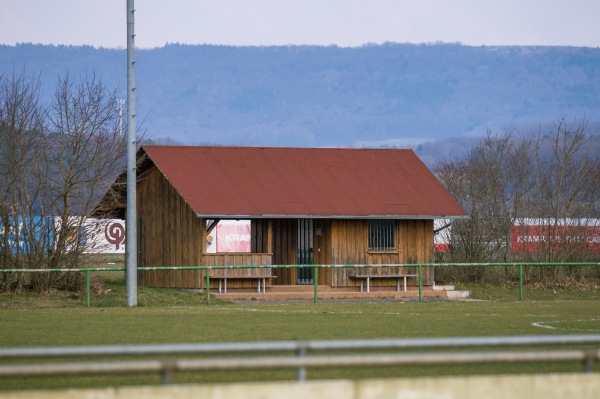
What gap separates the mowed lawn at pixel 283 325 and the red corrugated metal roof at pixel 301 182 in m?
5.40

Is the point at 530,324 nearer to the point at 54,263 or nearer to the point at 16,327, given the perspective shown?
the point at 16,327

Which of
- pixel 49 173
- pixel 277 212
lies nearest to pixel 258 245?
pixel 277 212

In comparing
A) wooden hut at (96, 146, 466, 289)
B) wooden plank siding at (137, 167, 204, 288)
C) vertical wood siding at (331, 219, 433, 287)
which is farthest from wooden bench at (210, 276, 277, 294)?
vertical wood siding at (331, 219, 433, 287)

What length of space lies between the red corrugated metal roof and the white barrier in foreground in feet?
83.5

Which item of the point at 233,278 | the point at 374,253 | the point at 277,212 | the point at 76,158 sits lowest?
the point at 233,278

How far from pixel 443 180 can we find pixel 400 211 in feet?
43.3

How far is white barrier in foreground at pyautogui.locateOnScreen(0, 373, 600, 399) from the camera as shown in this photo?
9.83 meters

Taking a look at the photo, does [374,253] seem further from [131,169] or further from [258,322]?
[258,322]

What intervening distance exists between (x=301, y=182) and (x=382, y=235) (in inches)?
122

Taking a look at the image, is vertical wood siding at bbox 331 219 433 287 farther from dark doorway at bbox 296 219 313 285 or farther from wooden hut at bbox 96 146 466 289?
dark doorway at bbox 296 219 313 285

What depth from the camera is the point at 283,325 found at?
75.2ft

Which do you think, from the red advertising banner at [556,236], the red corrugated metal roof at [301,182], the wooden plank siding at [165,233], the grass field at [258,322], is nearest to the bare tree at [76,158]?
the grass field at [258,322]

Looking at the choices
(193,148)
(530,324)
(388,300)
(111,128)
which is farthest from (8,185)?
(530,324)

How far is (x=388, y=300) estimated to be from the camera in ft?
118
